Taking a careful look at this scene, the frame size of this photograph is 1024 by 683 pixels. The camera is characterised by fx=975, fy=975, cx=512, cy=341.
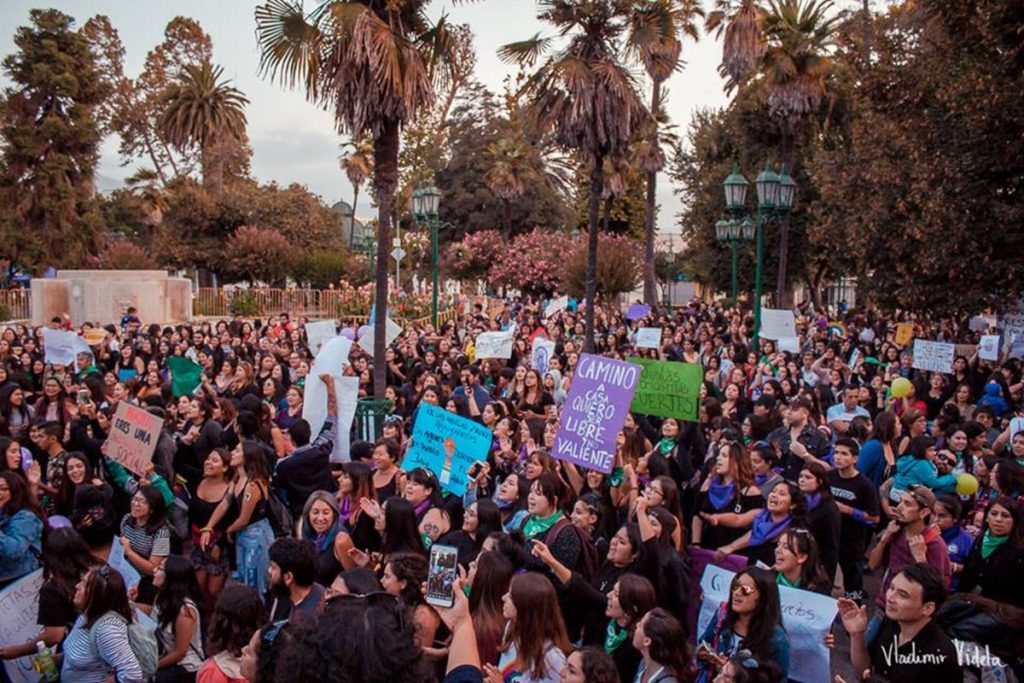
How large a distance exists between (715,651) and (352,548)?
240 cm

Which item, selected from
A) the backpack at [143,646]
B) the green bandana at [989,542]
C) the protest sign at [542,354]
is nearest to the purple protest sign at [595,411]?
the green bandana at [989,542]

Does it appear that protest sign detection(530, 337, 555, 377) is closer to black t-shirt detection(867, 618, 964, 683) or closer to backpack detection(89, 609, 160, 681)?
backpack detection(89, 609, 160, 681)

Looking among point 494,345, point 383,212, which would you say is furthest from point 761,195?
point 383,212

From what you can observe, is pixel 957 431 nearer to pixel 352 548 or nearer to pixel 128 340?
pixel 352 548

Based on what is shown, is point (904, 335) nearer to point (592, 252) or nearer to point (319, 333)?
point (592, 252)

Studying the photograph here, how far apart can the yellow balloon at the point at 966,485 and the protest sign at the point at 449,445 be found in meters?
3.88

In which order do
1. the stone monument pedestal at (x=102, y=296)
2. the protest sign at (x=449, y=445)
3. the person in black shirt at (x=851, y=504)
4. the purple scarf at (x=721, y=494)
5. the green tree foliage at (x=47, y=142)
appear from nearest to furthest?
the purple scarf at (x=721, y=494) → the person in black shirt at (x=851, y=504) → the protest sign at (x=449, y=445) → the stone monument pedestal at (x=102, y=296) → the green tree foliage at (x=47, y=142)

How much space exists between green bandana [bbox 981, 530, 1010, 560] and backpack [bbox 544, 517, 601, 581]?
2350 mm

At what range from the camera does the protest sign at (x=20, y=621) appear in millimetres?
5570

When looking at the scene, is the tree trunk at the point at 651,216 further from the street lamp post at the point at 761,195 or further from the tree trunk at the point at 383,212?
the tree trunk at the point at 383,212

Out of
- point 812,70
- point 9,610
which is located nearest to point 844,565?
point 9,610

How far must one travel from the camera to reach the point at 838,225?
2495 cm

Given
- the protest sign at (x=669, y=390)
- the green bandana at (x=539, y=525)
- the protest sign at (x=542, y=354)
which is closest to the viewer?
the green bandana at (x=539, y=525)

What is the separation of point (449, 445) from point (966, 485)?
429cm
